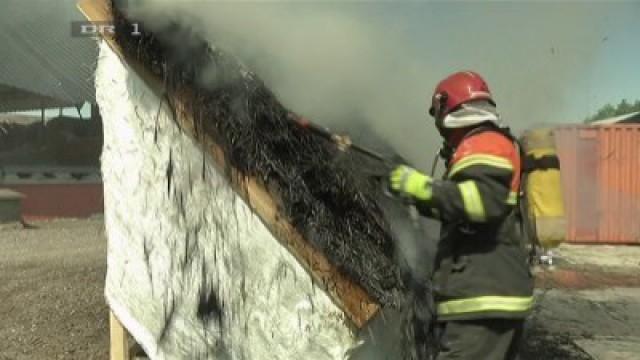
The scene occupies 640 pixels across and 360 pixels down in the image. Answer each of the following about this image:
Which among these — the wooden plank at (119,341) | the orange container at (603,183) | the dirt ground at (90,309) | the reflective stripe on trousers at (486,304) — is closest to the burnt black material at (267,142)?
the reflective stripe on trousers at (486,304)

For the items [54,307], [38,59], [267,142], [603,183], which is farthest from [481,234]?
[38,59]

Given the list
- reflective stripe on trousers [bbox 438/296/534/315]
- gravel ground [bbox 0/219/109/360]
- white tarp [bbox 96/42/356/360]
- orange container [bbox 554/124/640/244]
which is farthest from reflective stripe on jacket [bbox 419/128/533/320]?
orange container [bbox 554/124/640/244]

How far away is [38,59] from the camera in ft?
61.9

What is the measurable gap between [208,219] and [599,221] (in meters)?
14.5

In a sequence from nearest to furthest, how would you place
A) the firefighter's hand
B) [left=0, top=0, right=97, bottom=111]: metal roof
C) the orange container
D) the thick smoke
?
the firefighter's hand, the thick smoke, the orange container, [left=0, top=0, right=97, bottom=111]: metal roof

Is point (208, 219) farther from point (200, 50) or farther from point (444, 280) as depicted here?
point (444, 280)

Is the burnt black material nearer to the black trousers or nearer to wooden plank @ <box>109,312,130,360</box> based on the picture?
the black trousers

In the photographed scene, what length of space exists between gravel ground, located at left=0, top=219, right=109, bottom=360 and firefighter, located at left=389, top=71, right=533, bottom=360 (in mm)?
2738

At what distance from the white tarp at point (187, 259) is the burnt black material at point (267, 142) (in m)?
0.14

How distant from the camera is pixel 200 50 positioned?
310cm

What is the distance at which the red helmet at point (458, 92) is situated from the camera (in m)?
2.96

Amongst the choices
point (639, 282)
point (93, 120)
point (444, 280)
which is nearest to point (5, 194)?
point (93, 120)

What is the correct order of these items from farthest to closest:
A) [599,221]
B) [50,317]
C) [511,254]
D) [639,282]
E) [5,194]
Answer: [599,221] → [5,194] → [639,282] → [50,317] → [511,254]

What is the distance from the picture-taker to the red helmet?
2.96m
